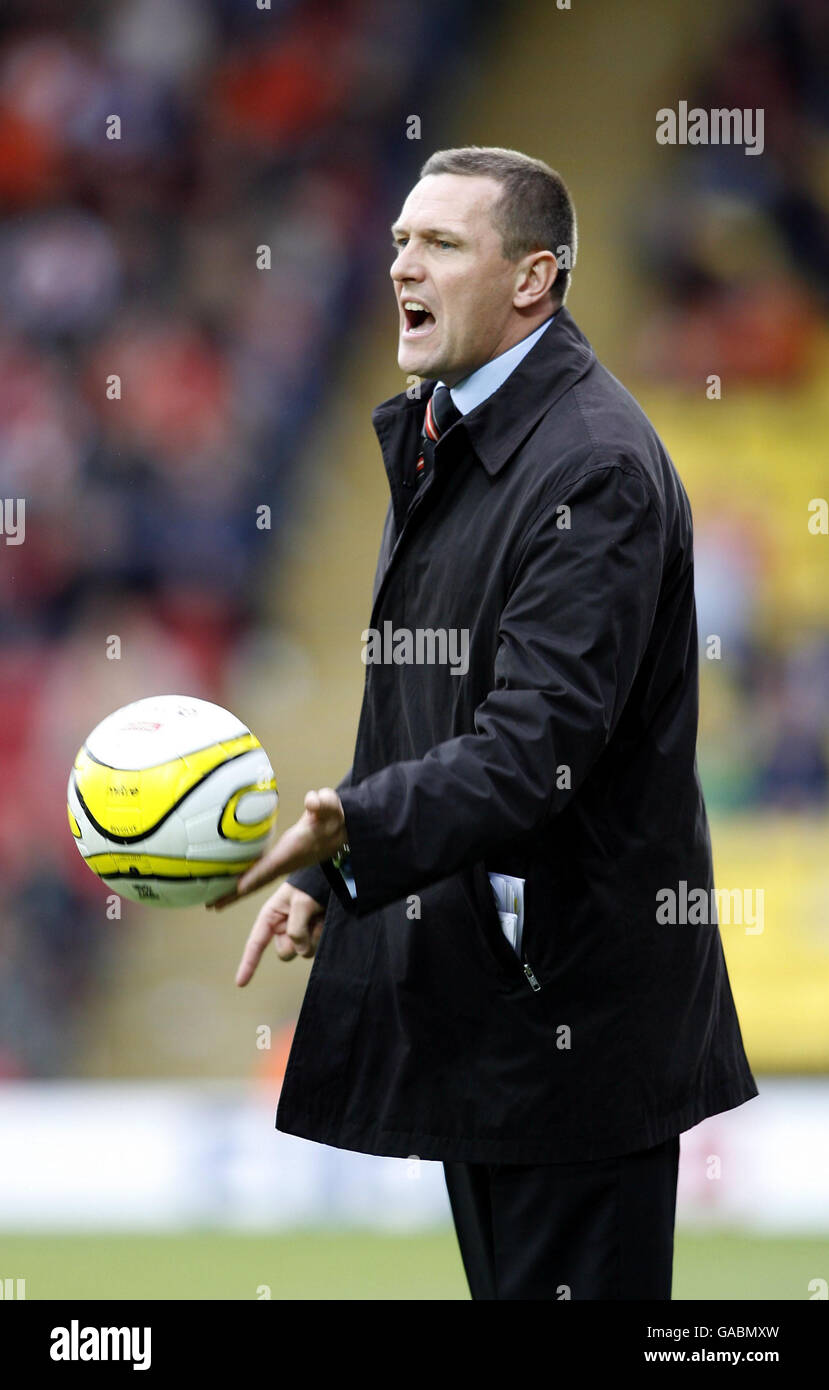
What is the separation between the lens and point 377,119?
6.61 metres

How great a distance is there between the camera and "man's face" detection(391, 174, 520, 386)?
8.25 feet

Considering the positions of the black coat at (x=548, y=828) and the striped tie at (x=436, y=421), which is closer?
the black coat at (x=548, y=828)

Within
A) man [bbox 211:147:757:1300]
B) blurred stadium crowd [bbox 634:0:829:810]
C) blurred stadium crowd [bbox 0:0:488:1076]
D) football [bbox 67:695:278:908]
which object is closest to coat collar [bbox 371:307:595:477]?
man [bbox 211:147:757:1300]

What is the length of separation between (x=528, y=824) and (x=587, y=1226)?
63 cm

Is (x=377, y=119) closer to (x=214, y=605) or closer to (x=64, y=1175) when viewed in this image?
(x=214, y=605)

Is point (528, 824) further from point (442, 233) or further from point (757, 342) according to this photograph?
point (757, 342)

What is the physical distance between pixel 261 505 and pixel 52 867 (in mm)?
1522

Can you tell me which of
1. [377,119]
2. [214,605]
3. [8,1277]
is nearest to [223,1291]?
[8,1277]

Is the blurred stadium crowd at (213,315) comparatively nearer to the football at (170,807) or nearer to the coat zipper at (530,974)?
the football at (170,807)

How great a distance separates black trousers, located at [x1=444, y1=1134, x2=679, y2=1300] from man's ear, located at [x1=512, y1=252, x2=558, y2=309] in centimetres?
123

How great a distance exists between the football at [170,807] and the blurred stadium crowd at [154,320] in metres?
3.55

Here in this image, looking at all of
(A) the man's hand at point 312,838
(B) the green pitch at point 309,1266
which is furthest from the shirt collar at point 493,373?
(B) the green pitch at point 309,1266

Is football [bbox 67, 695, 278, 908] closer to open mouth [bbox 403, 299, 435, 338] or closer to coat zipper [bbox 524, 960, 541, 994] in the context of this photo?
coat zipper [bbox 524, 960, 541, 994]

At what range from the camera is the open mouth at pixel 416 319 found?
99.8 inches
